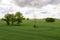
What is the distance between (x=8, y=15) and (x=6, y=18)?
1.66 metres

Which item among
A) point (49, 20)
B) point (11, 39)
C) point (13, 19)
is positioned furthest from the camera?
point (49, 20)

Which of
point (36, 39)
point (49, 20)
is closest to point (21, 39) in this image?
point (36, 39)

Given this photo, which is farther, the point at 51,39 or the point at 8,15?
the point at 8,15

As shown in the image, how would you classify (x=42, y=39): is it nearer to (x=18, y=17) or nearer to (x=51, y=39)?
(x=51, y=39)

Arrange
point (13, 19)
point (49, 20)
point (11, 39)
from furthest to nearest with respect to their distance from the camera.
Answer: point (49, 20)
point (13, 19)
point (11, 39)

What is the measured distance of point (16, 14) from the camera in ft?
266

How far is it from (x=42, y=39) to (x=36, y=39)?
1.21 m

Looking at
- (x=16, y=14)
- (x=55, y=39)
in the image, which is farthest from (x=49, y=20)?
(x=55, y=39)

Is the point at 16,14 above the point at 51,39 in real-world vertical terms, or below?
above

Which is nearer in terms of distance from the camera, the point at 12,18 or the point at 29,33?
the point at 29,33

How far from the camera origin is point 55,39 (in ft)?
116

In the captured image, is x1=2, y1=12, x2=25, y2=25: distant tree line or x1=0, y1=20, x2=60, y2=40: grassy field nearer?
x1=0, y1=20, x2=60, y2=40: grassy field

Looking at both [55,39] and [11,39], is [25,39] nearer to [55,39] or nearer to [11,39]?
[11,39]

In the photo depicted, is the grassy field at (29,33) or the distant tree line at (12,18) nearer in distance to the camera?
the grassy field at (29,33)
